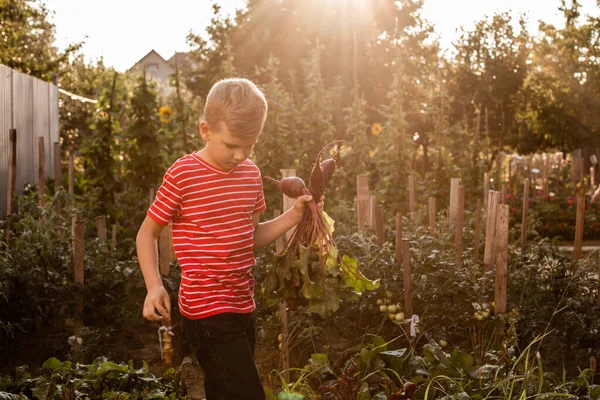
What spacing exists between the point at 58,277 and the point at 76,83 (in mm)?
15715

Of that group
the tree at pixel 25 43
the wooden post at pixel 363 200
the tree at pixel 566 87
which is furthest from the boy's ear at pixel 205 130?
the tree at pixel 566 87

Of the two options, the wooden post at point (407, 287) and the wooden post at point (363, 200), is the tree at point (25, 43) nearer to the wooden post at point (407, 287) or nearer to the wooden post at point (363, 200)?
the wooden post at point (363, 200)

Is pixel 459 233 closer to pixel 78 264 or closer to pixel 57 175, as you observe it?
pixel 78 264

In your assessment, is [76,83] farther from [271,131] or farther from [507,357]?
[507,357]

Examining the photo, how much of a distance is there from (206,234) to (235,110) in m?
0.41

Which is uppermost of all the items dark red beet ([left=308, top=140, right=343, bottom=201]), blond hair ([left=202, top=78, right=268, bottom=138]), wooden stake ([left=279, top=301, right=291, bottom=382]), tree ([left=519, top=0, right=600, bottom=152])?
tree ([left=519, top=0, right=600, bottom=152])

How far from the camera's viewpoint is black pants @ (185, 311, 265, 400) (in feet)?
7.45

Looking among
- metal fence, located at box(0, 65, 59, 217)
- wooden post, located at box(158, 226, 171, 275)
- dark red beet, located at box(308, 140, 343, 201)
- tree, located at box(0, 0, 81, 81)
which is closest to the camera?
dark red beet, located at box(308, 140, 343, 201)

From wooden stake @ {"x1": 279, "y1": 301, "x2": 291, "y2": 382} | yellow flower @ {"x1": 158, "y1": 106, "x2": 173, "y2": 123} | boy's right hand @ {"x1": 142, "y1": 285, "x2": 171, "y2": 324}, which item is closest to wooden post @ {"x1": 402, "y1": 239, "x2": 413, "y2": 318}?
wooden stake @ {"x1": 279, "y1": 301, "x2": 291, "y2": 382}

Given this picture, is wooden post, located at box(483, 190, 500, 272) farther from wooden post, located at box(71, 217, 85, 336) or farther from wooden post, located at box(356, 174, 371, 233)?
wooden post, located at box(71, 217, 85, 336)

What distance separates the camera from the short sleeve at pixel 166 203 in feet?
7.55

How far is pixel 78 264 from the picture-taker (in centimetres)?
440

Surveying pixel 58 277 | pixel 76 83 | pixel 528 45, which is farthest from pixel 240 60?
pixel 58 277

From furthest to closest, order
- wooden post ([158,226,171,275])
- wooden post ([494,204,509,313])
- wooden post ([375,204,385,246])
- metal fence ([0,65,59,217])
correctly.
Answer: metal fence ([0,65,59,217])
wooden post ([375,204,385,246])
wooden post ([158,226,171,275])
wooden post ([494,204,509,313])
